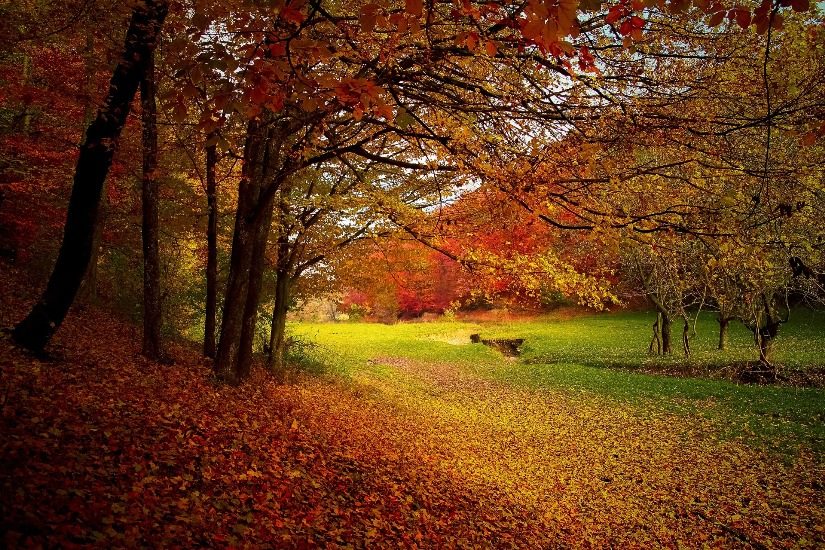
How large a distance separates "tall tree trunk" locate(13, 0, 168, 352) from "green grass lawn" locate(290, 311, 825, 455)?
12.3m

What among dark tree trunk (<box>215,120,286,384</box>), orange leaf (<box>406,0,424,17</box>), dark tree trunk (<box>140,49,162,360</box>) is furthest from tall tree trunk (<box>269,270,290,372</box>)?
orange leaf (<box>406,0,424,17</box>)

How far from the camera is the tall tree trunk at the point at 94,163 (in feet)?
23.5

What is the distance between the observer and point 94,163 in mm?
7211

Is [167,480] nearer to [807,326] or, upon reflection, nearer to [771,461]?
[771,461]

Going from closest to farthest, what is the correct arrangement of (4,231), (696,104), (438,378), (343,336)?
(696,104)
(4,231)
(438,378)
(343,336)

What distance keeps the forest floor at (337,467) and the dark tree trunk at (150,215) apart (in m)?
0.65

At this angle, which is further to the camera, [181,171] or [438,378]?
[438,378]

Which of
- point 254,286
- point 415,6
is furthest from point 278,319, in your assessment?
point 415,6

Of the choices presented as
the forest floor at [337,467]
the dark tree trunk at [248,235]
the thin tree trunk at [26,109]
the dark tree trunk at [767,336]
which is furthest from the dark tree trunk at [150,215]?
the dark tree trunk at [767,336]

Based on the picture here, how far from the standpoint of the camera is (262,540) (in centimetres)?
473

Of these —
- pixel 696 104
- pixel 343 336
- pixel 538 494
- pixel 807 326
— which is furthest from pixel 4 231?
pixel 807 326

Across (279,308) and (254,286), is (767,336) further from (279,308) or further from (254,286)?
(254,286)

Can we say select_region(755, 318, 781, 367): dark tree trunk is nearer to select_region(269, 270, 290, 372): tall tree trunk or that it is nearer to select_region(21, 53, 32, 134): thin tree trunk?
select_region(269, 270, 290, 372): tall tree trunk

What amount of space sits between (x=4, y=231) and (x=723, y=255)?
19.2 meters
